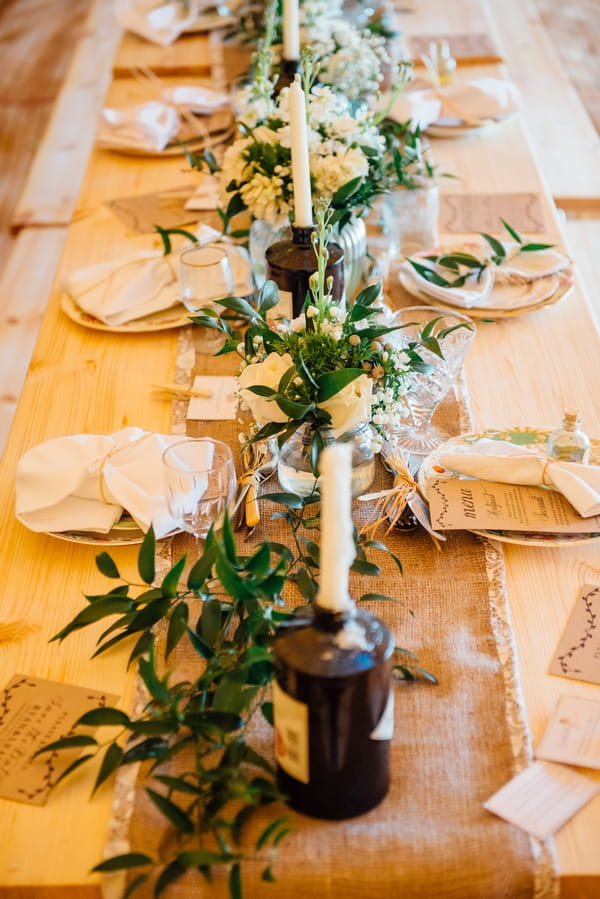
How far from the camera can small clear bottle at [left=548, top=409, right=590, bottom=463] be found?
120cm

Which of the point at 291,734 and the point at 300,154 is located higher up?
the point at 300,154

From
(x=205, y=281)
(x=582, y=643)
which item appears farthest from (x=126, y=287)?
(x=582, y=643)

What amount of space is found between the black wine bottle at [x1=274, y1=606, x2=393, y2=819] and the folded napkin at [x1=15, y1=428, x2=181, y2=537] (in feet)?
1.35

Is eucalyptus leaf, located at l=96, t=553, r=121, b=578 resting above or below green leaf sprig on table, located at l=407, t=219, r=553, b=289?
above

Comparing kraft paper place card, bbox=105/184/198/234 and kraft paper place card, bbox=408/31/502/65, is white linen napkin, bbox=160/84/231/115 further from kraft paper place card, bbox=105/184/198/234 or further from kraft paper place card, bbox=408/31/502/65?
kraft paper place card, bbox=408/31/502/65

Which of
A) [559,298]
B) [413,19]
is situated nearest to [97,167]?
[559,298]

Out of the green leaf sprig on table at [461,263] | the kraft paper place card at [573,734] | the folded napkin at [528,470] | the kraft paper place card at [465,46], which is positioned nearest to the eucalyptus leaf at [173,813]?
the kraft paper place card at [573,734]

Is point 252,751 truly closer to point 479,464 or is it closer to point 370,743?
point 370,743

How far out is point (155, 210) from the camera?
6.76ft

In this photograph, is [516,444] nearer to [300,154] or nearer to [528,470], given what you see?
[528,470]

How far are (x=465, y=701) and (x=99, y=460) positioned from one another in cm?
55

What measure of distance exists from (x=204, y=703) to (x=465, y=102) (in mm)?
1902

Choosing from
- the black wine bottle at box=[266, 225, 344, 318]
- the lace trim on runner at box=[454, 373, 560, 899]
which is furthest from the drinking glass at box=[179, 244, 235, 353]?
the lace trim on runner at box=[454, 373, 560, 899]

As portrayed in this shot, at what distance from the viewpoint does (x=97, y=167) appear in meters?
2.29
